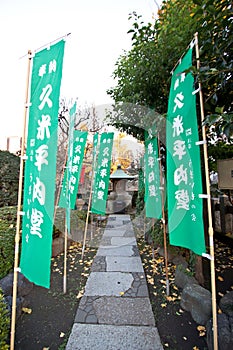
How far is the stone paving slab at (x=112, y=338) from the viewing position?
200 centimetres

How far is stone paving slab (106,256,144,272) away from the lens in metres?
3.89

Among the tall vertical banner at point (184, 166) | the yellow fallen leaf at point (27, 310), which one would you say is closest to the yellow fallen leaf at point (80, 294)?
the yellow fallen leaf at point (27, 310)

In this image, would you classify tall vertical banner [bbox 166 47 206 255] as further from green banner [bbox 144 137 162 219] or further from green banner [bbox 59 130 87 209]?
green banner [bbox 59 130 87 209]

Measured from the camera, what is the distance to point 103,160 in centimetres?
605

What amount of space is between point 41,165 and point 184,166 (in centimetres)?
170

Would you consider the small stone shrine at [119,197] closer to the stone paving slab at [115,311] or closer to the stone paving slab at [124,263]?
the stone paving slab at [124,263]

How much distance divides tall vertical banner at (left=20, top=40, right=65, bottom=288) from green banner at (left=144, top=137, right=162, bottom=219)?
2.42m

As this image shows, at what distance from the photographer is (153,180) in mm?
4246

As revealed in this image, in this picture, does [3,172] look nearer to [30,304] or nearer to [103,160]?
[103,160]

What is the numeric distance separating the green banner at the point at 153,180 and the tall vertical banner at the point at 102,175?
1847 mm

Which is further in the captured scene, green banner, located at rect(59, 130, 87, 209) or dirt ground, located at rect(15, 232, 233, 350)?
green banner, located at rect(59, 130, 87, 209)

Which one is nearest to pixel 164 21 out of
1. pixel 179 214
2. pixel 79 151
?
pixel 179 214

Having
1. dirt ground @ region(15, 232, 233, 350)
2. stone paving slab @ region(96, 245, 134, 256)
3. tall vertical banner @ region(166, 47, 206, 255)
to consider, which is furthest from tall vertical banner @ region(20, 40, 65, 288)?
stone paving slab @ region(96, 245, 134, 256)

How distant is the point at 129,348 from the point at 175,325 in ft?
2.30
